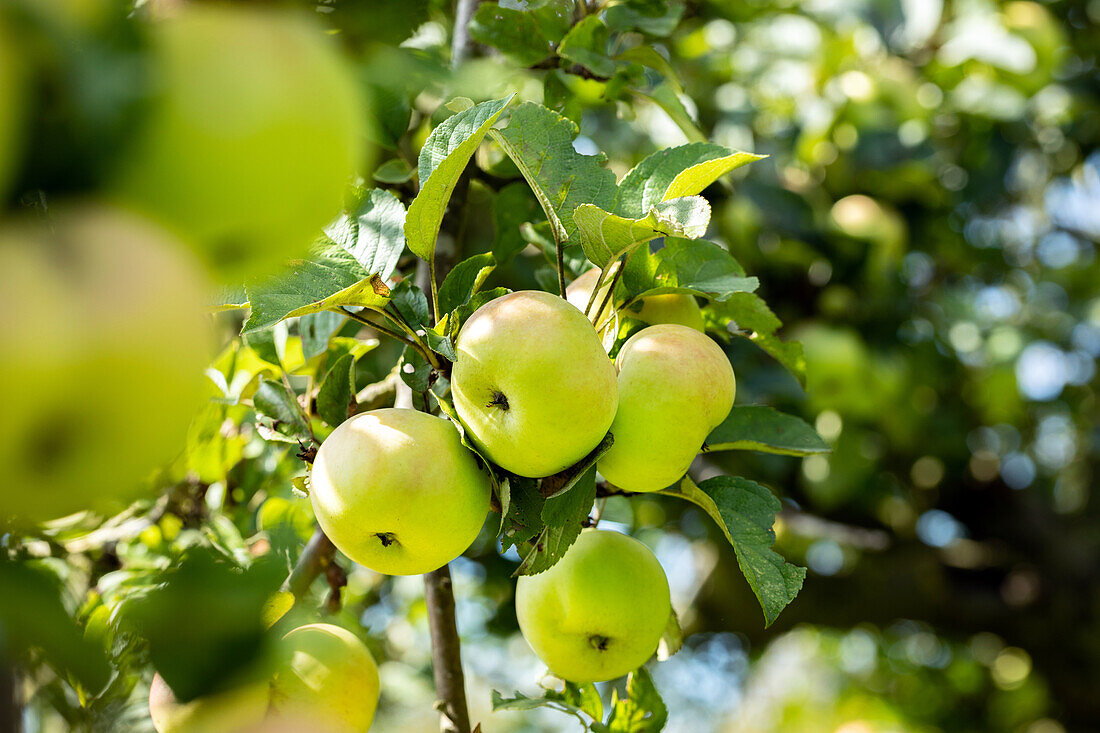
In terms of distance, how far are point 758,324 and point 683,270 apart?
0.44 feet

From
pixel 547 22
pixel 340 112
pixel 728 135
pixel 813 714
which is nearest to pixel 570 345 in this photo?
pixel 340 112

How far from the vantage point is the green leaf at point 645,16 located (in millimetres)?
936

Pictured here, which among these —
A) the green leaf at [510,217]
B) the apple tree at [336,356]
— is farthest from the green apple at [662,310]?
the green leaf at [510,217]

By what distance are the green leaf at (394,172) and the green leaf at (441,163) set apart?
0.23 meters

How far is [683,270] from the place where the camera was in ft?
2.16


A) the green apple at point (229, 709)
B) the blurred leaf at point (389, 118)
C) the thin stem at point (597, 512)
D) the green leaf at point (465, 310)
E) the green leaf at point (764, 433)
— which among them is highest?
the green apple at point (229, 709)

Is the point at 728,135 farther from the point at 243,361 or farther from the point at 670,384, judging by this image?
the point at 670,384

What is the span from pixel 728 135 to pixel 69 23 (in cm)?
160

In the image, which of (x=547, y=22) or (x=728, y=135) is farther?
(x=728, y=135)

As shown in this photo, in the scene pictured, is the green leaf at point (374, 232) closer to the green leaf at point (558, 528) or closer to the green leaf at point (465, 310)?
the green leaf at point (465, 310)

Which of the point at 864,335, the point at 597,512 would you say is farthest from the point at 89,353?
the point at 864,335

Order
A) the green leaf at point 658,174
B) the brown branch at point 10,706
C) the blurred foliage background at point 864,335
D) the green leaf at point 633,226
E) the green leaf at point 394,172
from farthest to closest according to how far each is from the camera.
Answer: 1. the blurred foliage background at point 864,335
2. the green leaf at point 394,172
3. the green leaf at point 658,174
4. the green leaf at point 633,226
5. the brown branch at point 10,706

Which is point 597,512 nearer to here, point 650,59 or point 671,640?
point 671,640

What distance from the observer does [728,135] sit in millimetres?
1679
